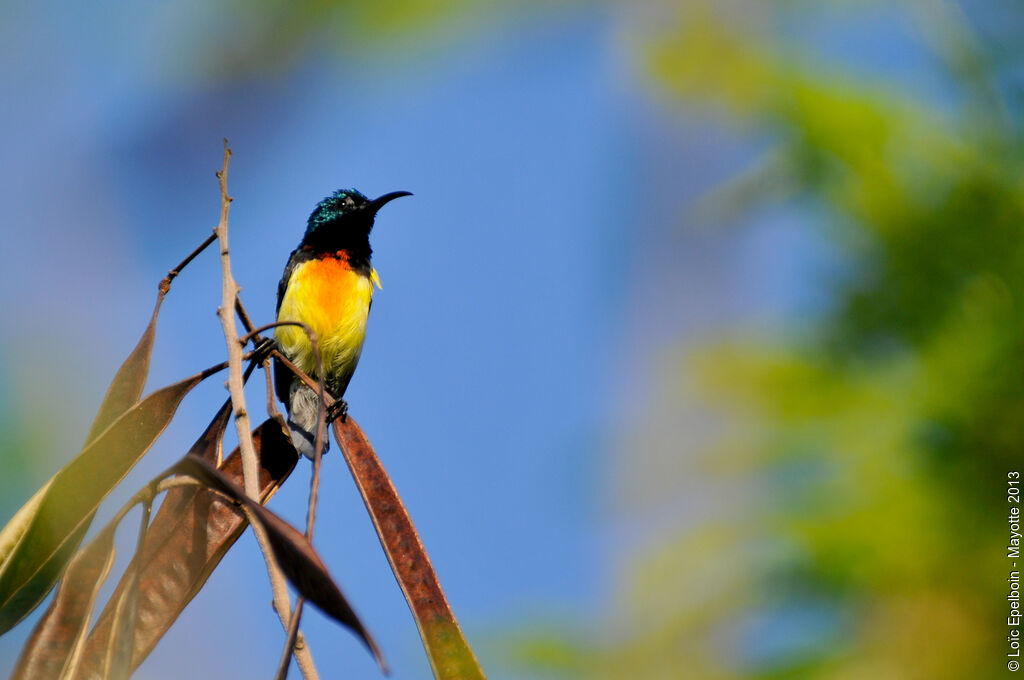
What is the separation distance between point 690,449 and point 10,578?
1.30 metres

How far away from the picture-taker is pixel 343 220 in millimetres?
5496

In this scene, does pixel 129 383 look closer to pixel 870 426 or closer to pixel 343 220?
pixel 870 426

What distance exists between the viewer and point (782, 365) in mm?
3740

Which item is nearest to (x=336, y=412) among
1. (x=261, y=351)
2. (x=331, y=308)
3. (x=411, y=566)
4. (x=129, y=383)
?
(x=261, y=351)

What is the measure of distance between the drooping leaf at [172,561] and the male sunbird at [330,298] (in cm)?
218

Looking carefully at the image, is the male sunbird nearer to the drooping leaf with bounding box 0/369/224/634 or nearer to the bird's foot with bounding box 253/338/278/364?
the bird's foot with bounding box 253/338/278/364

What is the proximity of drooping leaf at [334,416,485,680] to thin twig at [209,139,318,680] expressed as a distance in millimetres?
252

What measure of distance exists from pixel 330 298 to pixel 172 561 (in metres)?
2.84

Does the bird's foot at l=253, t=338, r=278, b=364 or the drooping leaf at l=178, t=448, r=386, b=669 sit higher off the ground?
the bird's foot at l=253, t=338, r=278, b=364

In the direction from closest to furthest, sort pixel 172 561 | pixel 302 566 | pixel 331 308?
pixel 302 566, pixel 172 561, pixel 331 308

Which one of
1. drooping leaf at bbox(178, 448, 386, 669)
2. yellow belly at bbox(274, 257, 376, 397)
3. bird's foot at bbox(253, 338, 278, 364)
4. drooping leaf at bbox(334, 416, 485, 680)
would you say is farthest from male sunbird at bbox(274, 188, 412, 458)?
drooping leaf at bbox(178, 448, 386, 669)

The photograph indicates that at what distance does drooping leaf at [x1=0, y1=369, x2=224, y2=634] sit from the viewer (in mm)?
1900

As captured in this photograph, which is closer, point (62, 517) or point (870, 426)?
point (62, 517)

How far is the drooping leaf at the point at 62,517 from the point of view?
1.90 metres
